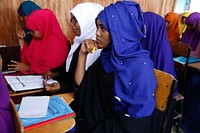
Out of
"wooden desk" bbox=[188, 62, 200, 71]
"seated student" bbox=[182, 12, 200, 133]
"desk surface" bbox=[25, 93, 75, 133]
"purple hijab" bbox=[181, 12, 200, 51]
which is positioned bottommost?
"seated student" bbox=[182, 12, 200, 133]

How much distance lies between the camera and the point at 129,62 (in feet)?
3.69

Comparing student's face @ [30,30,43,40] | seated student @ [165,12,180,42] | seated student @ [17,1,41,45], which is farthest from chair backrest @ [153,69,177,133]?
seated student @ [165,12,180,42]

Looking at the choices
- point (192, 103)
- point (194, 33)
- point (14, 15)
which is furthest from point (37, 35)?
point (194, 33)

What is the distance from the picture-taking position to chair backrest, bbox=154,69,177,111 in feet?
3.72

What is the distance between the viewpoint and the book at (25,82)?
139cm

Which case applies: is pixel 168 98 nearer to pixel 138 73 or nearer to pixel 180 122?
pixel 138 73

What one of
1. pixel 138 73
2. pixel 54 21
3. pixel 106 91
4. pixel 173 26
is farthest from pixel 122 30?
pixel 173 26

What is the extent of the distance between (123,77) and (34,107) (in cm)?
52

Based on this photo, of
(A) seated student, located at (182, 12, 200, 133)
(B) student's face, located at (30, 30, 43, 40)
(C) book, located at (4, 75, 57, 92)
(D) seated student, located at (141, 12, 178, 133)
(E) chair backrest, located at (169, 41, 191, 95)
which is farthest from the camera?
(A) seated student, located at (182, 12, 200, 133)

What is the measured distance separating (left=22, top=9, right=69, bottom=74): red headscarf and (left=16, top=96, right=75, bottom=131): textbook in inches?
26.2

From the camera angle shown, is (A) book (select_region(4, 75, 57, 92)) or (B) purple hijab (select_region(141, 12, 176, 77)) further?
(B) purple hijab (select_region(141, 12, 176, 77))

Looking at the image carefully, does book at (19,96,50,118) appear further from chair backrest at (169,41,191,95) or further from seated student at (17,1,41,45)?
chair backrest at (169,41,191,95)

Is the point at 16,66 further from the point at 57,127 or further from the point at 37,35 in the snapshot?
the point at 57,127

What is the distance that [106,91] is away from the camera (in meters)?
1.25
